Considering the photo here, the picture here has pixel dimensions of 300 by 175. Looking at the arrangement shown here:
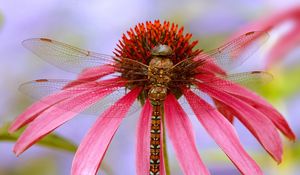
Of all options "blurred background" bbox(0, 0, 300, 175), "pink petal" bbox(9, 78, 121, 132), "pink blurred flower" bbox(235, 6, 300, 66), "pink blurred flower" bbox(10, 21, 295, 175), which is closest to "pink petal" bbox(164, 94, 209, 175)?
"pink blurred flower" bbox(10, 21, 295, 175)

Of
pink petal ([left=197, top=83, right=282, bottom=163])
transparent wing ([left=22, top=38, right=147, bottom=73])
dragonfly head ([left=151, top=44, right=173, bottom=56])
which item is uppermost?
dragonfly head ([left=151, top=44, right=173, bottom=56])

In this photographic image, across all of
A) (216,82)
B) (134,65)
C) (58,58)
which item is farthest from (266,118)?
(58,58)

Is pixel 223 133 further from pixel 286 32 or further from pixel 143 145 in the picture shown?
pixel 286 32

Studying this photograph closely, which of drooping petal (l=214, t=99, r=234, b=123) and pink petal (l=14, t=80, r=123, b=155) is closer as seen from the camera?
pink petal (l=14, t=80, r=123, b=155)

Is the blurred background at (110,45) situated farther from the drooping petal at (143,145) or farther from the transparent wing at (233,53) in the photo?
the drooping petal at (143,145)

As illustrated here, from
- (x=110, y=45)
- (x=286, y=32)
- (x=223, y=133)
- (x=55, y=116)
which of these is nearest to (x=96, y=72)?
(x=55, y=116)

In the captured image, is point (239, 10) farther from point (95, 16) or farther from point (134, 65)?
point (134, 65)

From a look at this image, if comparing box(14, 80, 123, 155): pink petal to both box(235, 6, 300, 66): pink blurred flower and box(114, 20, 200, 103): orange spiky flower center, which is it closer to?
box(114, 20, 200, 103): orange spiky flower center

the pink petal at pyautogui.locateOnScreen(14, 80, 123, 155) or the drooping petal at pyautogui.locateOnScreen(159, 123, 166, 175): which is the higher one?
the pink petal at pyautogui.locateOnScreen(14, 80, 123, 155)
